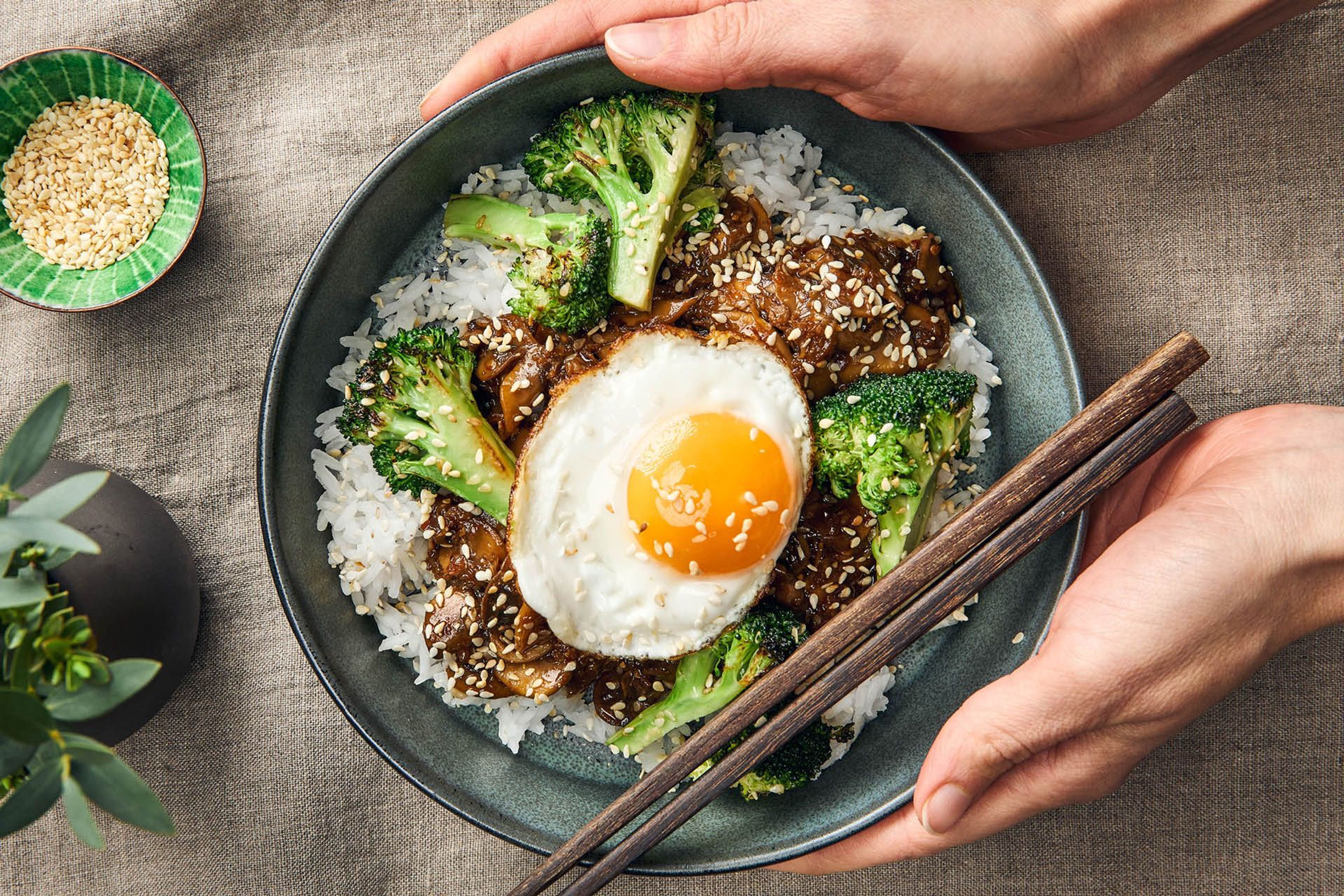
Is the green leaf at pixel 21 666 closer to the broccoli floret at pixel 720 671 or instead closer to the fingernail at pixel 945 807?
the broccoli floret at pixel 720 671

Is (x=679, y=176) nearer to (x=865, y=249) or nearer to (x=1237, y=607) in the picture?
(x=865, y=249)

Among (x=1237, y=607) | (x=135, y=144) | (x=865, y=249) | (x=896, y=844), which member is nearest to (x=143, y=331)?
(x=135, y=144)

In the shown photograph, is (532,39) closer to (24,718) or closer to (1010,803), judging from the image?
(24,718)

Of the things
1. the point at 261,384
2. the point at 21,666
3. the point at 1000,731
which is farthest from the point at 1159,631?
the point at 261,384

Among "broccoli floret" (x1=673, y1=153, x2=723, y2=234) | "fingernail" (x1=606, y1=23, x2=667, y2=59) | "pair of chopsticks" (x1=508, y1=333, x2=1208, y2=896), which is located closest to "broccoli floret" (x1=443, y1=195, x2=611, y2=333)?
"broccoli floret" (x1=673, y1=153, x2=723, y2=234)

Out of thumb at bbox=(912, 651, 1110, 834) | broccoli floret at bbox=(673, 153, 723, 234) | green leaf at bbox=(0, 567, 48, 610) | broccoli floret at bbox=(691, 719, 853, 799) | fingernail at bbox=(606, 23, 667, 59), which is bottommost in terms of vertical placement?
broccoli floret at bbox=(691, 719, 853, 799)

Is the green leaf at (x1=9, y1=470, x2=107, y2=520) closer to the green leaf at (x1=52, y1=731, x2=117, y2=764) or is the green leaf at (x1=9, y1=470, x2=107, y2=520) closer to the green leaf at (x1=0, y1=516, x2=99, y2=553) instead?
the green leaf at (x1=0, y1=516, x2=99, y2=553)

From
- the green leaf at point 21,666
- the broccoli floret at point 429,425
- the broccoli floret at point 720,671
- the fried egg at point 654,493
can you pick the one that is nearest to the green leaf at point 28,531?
the green leaf at point 21,666
